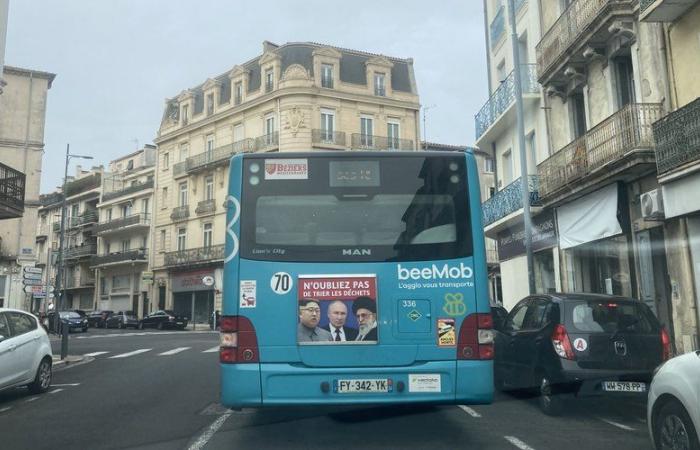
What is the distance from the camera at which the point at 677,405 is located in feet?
16.6

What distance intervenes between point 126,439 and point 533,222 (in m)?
16.4

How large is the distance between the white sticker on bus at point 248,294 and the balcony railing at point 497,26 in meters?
20.3

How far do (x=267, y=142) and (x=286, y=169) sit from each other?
3636cm

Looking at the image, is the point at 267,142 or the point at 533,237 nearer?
the point at 533,237

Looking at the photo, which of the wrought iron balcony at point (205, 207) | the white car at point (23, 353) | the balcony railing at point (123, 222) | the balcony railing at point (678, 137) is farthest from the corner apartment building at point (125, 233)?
the balcony railing at point (678, 137)

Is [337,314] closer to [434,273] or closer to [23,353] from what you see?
[434,273]

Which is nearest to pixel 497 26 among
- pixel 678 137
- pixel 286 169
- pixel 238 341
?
pixel 678 137

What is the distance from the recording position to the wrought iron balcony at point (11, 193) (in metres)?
20.3

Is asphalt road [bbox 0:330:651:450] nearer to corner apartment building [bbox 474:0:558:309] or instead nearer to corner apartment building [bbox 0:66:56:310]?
corner apartment building [bbox 474:0:558:309]

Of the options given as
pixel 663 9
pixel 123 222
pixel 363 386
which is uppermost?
pixel 123 222

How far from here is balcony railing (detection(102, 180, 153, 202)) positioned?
54.7 meters

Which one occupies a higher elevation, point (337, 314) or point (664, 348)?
point (337, 314)

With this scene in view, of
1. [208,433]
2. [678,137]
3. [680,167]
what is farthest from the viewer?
[678,137]

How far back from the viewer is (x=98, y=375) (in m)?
13.8
